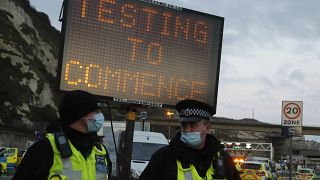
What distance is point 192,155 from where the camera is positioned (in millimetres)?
4039

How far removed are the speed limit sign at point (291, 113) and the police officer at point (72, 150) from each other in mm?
9744

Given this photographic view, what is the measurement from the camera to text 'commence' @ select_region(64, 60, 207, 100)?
10.4 m

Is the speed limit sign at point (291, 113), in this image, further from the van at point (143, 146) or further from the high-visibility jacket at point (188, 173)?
the high-visibility jacket at point (188, 173)

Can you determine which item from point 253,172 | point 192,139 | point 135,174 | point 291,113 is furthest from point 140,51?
point 253,172

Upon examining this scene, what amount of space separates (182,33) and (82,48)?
2255 mm

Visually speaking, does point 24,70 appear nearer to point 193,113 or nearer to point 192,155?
point 193,113

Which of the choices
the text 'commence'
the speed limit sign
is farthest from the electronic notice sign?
the speed limit sign

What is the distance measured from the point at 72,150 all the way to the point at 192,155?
87 centimetres

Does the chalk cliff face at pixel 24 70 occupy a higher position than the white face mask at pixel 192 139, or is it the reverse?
the chalk cliff face at pixel 24 70

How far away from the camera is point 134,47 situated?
432 inches

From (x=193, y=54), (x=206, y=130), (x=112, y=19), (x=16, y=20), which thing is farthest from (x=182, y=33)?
(x=16, y=20)

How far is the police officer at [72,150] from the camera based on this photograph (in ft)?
12.4

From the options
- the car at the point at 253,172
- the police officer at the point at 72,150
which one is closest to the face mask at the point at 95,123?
the police officer at the point at 72,150

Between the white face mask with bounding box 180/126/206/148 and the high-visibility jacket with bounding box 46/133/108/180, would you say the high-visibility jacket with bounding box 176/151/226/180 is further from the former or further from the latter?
the high-visibility jacket with bounding box 46/133/108/180
